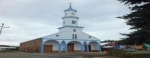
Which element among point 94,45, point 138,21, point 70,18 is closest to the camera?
point 138,21

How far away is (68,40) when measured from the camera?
41031 mm

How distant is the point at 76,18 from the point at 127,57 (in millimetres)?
28689

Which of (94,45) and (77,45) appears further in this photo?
(94,45)

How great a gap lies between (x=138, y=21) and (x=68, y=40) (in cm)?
2662

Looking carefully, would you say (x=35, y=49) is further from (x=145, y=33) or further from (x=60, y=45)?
(x=145, y=33)

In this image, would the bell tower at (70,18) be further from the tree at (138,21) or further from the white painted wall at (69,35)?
the tree at (138,21)

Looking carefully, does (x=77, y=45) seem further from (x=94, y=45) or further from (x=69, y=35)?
(x=94, y=45)

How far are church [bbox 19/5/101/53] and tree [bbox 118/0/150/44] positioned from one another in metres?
24.4

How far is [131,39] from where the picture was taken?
15.4 m

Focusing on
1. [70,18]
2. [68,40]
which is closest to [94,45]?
[68,40]

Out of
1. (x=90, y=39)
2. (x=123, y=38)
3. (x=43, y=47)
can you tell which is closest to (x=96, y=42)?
(x=90, y=39)

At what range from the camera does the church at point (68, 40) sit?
39.6 metres

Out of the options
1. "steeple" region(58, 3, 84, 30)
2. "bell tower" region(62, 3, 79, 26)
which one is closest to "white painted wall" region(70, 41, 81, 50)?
"steeple" region(58, 3, 84, 30)

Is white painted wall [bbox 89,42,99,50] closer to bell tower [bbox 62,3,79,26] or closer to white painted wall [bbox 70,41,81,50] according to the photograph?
white painted wall [bbox 70,41,81,50]
